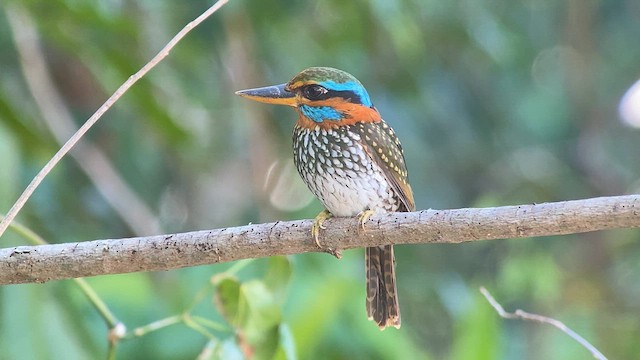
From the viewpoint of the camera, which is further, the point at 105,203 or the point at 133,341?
the point at 105,203

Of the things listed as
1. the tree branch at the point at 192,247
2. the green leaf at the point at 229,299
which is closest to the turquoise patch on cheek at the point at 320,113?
the green leaf at the point at 229,299

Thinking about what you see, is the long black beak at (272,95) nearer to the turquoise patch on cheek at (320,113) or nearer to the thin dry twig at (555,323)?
the turquoise patch on cheek at (320,113)

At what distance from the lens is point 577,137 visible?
570cm

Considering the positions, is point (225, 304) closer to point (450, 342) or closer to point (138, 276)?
point (138, 276)

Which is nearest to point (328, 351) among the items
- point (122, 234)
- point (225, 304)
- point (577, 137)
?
point (225, 304)

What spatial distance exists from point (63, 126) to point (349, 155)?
68.6 inches

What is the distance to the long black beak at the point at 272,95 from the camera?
2594mm

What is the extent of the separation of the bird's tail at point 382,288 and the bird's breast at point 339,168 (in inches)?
7.5

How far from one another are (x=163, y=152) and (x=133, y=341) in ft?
5.87

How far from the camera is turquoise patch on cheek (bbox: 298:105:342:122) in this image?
9.24ft

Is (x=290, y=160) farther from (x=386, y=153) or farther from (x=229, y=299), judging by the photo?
(x=229, y=299)

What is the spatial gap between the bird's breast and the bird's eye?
0.11m

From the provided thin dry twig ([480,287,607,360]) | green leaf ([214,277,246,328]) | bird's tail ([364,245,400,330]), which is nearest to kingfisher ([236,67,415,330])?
bird's tail ([364,245,400,330])

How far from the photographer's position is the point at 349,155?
284 cm
